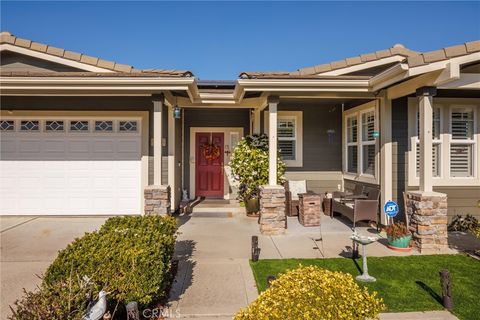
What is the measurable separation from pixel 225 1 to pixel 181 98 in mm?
3532

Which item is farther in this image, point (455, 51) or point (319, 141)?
point (319, 141)

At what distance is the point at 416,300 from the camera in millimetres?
3393

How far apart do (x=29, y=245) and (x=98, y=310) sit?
420cm

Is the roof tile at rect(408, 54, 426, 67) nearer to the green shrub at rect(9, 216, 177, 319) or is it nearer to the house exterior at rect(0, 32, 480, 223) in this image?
the house exterior at rect(0, 32, 480, 223)

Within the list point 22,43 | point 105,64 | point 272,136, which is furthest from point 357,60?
point 22,43

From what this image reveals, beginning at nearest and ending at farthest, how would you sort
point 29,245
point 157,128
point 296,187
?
point 29,245
point 157,128
point 296,187

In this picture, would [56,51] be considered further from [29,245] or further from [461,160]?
[461,160]

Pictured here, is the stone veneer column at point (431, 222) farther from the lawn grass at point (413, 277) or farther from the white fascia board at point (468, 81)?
the white fascia board at point (468, 81)

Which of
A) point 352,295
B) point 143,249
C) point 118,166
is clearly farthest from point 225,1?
point 352,295

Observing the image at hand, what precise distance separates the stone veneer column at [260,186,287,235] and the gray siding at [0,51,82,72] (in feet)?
19.9

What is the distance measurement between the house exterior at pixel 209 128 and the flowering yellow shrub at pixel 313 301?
4.02 metres

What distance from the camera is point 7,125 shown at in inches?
305

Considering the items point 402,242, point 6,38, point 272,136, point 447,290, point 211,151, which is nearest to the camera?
point 447,290

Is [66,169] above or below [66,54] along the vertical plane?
below
